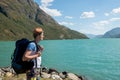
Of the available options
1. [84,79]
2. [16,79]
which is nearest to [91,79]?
[84,79]

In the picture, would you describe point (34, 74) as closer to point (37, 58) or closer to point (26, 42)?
point (37, 58)

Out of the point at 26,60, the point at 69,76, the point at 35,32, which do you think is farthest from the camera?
the point at 69,76

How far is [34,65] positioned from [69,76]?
21.6 meters

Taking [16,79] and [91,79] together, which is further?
[91,79]

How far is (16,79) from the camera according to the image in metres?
22.0

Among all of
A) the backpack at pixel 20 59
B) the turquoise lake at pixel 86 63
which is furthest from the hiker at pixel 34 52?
the turquoise lake at pixel 86 63

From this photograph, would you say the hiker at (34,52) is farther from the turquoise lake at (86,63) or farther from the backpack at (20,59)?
the turquoise lake at (86,63)

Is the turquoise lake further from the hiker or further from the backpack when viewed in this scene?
the backpack

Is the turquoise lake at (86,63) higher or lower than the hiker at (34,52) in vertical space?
lower

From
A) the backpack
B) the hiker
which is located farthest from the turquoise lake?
the backpack

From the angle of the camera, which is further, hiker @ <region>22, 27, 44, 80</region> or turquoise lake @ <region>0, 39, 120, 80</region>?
turquoise lake @ <region>0, 39, 120, 80</region>

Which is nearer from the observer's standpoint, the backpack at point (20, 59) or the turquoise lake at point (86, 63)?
the backpack at point (20, 59)

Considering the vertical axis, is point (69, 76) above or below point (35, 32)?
below

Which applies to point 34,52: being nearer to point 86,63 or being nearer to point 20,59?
point 20,59
